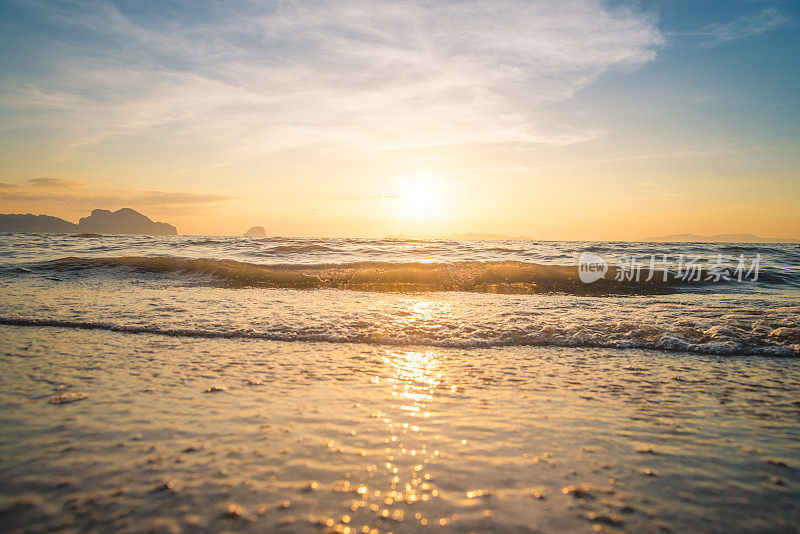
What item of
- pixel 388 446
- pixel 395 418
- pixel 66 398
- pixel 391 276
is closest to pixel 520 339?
pixel 395 418

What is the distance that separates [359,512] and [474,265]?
52.4 feet

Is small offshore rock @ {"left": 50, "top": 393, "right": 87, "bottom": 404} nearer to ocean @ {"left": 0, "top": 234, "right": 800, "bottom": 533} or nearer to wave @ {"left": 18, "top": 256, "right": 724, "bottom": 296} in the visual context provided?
ocean @ {"left": 0, "top": 234, "right": 800, "bottom": 533}

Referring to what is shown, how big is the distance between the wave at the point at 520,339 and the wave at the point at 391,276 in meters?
5.50

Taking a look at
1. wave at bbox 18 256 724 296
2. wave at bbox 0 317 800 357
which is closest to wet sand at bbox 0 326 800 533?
wave at bbox 0 317 800 357

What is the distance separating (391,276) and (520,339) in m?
8.62

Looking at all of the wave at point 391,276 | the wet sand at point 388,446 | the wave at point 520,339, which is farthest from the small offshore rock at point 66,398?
the wave at point 391,276

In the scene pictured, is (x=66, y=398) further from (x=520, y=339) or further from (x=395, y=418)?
(x=520, y=339)

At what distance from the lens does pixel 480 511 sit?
2.29 metres

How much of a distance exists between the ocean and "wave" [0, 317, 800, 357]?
45 millimetres

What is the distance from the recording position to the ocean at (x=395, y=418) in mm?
2314

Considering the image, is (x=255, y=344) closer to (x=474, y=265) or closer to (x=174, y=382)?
(x=174, y=382)

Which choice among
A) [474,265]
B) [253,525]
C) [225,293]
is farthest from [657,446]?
[474,265]

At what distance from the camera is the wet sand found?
226 centimetres

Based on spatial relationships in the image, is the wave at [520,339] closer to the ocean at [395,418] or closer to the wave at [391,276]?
the ocean at [395,418]
